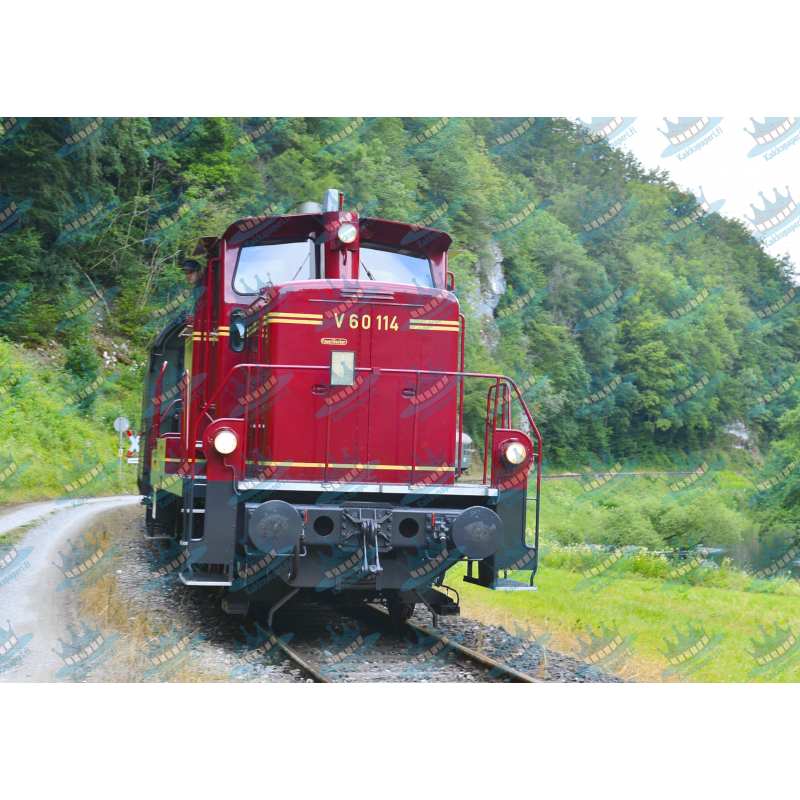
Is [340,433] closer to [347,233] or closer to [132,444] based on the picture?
[347,233]

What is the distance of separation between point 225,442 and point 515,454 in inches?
94.0

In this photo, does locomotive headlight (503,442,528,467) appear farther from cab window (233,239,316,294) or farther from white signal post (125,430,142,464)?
white signal post (125,430,142,464)

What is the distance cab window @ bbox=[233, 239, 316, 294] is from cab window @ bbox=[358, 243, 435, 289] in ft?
1.59

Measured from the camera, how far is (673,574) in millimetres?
A: 17047

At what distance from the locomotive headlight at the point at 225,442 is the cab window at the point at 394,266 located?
6.34ft

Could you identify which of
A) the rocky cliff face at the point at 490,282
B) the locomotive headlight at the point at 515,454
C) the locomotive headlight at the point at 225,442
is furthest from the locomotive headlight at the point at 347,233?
the rocky cliff face at the point at 490,282

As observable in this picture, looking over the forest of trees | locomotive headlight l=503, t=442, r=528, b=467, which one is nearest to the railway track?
locomotive headlight l=503, t=442, r=528, b=467

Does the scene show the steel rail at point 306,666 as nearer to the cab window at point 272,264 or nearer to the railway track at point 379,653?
the railway track at point 379,653

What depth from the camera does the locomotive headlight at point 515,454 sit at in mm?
6582

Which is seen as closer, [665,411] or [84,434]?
[84,434]

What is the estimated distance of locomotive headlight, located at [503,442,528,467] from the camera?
6.58 m

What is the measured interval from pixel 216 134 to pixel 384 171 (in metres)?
7.02

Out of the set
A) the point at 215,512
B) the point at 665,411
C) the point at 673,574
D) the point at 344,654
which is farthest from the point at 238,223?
the point at 665,411

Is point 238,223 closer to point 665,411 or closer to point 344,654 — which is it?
point 344,654
